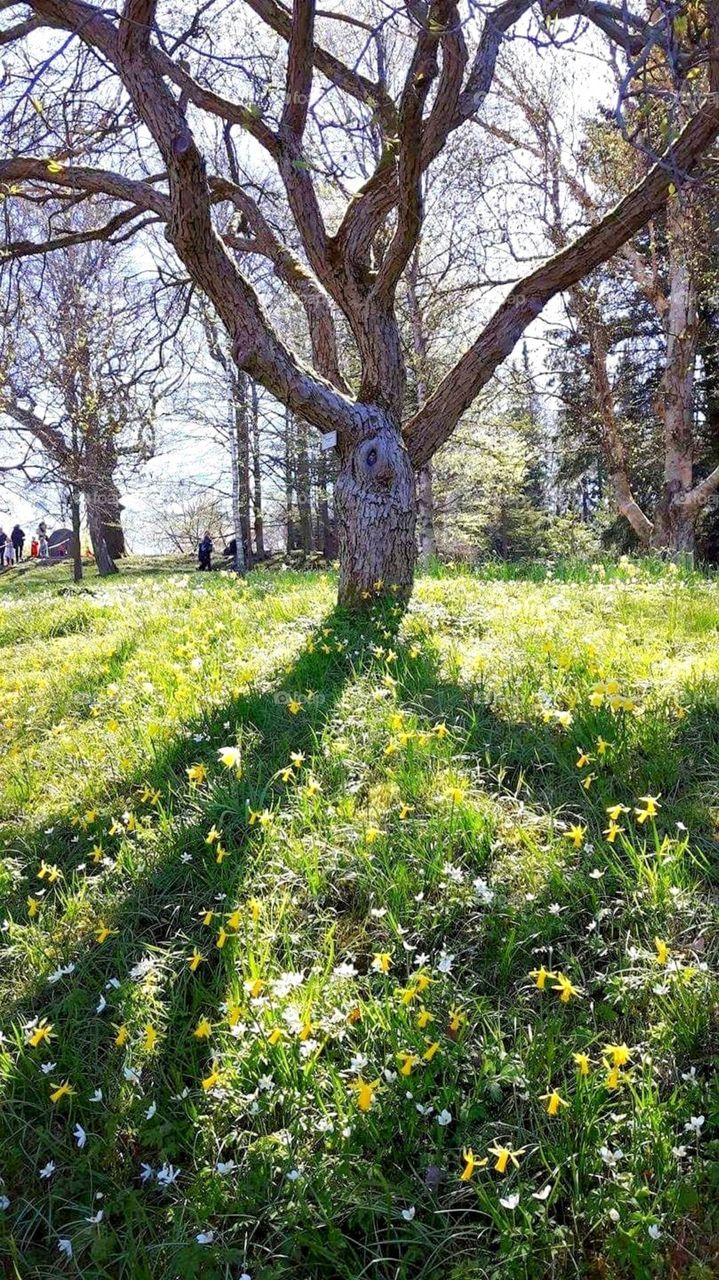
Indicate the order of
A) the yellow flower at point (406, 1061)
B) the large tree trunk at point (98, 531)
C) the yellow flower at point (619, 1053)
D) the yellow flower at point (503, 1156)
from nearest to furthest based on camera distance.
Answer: the yellow flower at point (503, 1156), the yellow flower at point (619, 1053), the yellow flower at point (406, 1061), the large tree trunk at point (98, 531)

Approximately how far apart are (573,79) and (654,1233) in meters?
13.6

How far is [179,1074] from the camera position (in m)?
2.07

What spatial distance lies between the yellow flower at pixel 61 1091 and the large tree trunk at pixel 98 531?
50.2 ft

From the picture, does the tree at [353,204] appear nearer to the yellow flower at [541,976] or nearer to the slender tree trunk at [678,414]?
the yellow flower at [541,976]

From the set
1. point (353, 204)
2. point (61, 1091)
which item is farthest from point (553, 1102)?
point (353, 204)

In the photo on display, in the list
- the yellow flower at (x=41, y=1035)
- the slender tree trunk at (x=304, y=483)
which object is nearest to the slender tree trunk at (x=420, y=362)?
the slender tree trunk at (x=304, y=483)

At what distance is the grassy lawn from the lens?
1.65 metres

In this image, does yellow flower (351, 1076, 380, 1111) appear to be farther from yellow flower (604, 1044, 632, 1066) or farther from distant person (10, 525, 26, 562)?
distant person (10, 525, 26, 562)

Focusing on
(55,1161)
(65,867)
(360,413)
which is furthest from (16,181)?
(55,1161)

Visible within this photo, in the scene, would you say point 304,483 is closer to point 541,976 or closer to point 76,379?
point 76,379

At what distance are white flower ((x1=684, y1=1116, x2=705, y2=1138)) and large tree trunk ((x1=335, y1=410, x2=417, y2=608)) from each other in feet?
13.0

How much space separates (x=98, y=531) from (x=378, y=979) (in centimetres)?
2115

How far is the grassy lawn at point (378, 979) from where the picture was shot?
165 cm

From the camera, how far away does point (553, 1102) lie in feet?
5.43
